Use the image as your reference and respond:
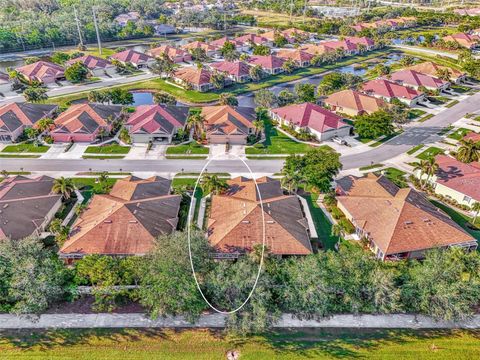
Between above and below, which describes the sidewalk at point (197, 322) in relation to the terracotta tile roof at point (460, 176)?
below

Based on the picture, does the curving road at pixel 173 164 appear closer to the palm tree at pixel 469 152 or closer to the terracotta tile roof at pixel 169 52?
the palm tree at pixel 469 152

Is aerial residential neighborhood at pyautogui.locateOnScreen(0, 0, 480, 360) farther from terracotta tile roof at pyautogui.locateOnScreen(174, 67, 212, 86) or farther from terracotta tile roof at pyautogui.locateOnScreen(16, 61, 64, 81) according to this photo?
terracotta tile roof at pyautogui.locateOnScreen(16, 61, 64, 81)

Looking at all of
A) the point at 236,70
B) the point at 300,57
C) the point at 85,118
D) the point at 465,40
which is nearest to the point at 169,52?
the point at 236,70

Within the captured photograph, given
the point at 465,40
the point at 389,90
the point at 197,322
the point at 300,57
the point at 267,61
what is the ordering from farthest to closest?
1. the point at 465,40
2. the point at 300,57
3. the point at 267,61
4. the point at 389,90
5. the point at 197,322

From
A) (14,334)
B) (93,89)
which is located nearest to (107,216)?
(14,334)

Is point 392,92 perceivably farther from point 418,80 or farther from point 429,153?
point 429,153

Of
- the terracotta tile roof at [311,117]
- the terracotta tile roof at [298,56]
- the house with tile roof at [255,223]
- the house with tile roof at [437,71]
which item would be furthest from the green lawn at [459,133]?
the terracotta tile roof at [298,56]
